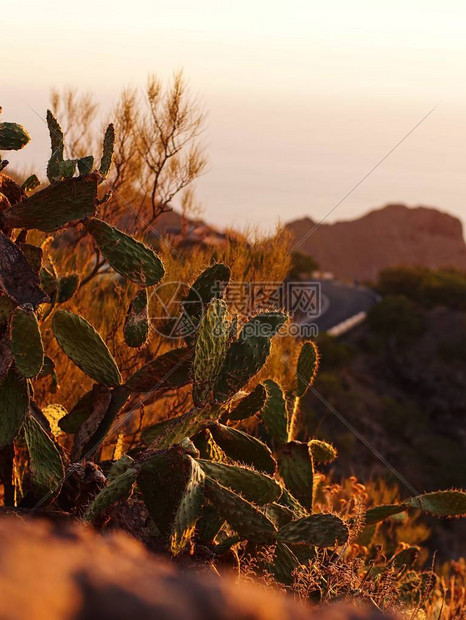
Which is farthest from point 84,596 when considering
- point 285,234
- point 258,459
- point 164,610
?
point 285,234

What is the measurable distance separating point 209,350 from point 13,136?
150 centimetres

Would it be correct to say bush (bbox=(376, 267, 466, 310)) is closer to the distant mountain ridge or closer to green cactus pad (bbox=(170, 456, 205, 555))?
green cactus pad (bbox=(170, 456, 205, 555))

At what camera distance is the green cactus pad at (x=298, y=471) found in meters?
4.06

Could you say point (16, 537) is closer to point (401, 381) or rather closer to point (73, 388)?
point (73, 388)

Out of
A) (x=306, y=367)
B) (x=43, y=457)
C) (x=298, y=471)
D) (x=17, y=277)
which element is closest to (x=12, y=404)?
(x=43, y=457)

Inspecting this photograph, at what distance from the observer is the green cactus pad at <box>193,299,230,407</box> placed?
3316 mm

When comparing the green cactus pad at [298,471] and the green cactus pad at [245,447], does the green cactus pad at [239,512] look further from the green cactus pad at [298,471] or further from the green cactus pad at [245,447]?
the green cactus pad at [298,471]

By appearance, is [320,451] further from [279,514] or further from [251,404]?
[279,514]

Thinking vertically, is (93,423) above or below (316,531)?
above

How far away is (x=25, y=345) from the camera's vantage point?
11.0 feet

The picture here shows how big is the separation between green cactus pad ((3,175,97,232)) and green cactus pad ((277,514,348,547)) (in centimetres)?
170

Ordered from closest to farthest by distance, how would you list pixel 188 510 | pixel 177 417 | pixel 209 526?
pixel 188 510 → pixel 209 526 → pixel 177 417

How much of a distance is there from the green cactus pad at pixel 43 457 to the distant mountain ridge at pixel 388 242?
82255 millimetres

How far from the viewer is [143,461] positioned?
3.03 meters
